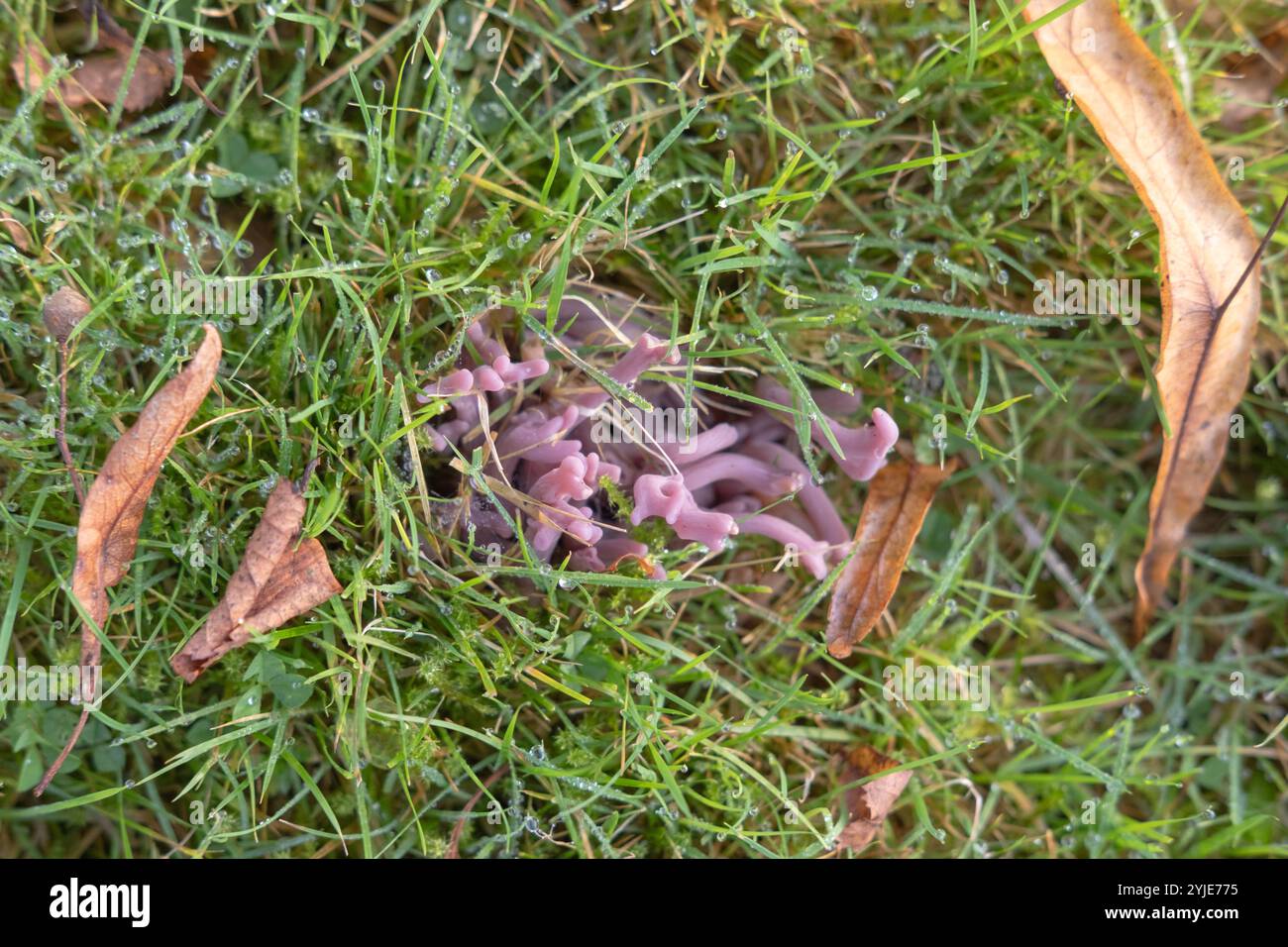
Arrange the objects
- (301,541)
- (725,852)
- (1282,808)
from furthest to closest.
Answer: (1282,808) < (725,852) < (301,541)

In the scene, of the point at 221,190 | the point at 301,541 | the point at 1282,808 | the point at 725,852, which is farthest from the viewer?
the point at 1282,808

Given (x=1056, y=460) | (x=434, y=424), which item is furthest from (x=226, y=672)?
(x=1056, y=460)

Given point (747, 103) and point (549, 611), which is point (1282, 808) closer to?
point (549, 611)

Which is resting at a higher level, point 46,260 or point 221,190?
point 221,190

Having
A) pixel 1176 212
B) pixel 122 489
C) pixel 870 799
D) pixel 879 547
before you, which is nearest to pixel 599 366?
pixel 879 547

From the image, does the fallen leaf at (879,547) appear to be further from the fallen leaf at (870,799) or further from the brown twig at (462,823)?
the brown twig at (462,823)

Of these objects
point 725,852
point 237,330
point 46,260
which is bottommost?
point 725,852
